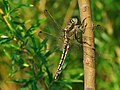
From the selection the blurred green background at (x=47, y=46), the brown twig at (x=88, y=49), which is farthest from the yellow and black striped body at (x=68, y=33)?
the brown twig at (x=88, y=49)

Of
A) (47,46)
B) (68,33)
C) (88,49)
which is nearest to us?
(88,49)

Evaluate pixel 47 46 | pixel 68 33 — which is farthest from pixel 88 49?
pixel 47 46

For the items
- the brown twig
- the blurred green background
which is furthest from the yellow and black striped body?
the brown twig

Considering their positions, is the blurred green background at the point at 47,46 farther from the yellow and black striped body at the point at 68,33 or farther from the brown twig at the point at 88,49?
the brown twig at the point at 88,49

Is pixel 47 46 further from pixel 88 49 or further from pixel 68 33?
pixel 88 49

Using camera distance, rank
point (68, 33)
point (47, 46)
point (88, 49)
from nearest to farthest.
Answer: point (88, 49) → point (68, 33) → point (47, 46)

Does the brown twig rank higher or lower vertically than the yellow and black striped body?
lower

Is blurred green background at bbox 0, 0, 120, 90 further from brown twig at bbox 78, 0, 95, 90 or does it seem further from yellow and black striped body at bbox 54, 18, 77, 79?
brown twig at bbox 78, 0, 95, 90

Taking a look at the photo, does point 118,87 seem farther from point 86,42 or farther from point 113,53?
point 86,42

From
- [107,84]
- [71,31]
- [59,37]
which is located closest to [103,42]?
[107,84]
